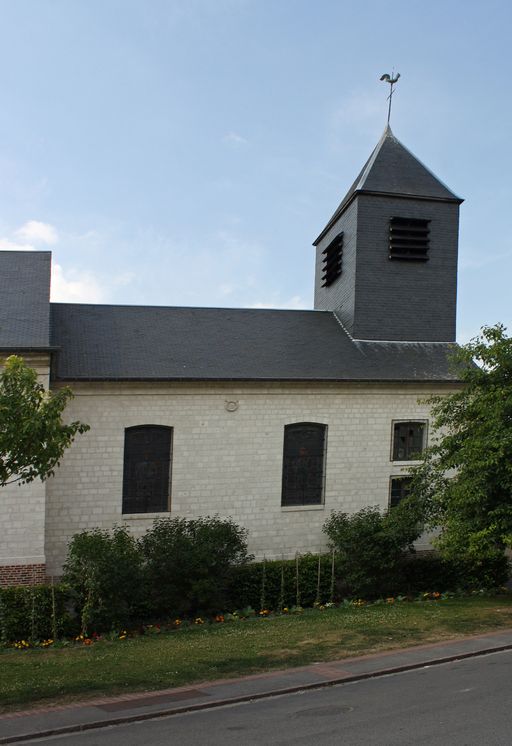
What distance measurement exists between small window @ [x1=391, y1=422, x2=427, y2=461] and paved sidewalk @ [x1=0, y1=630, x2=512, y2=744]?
855cm

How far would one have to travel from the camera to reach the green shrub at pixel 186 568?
1650 cm

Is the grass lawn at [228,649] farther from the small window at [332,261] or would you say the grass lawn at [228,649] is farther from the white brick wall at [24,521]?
the small window at [332,261]

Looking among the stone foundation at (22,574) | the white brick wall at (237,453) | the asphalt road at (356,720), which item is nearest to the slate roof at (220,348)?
the white brick wall at (237,453)

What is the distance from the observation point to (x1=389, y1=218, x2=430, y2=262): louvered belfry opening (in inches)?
902

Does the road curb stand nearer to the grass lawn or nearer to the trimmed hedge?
the grass lawn

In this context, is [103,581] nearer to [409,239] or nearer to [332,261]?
[332,261]

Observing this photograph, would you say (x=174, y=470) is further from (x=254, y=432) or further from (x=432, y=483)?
(x=432, y=483)

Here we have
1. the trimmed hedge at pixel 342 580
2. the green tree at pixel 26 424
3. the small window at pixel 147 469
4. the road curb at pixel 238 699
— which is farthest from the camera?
the small window at pixel 147 469

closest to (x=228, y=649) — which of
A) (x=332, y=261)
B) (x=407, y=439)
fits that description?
(x=407, y=439)

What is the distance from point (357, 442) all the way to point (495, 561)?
16.2 ft

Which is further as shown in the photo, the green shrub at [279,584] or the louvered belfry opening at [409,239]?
the louvered belfry opening at [409,239]

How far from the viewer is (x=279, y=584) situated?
18.3m

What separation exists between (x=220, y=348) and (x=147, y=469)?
400cm

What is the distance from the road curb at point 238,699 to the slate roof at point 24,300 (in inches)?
363
